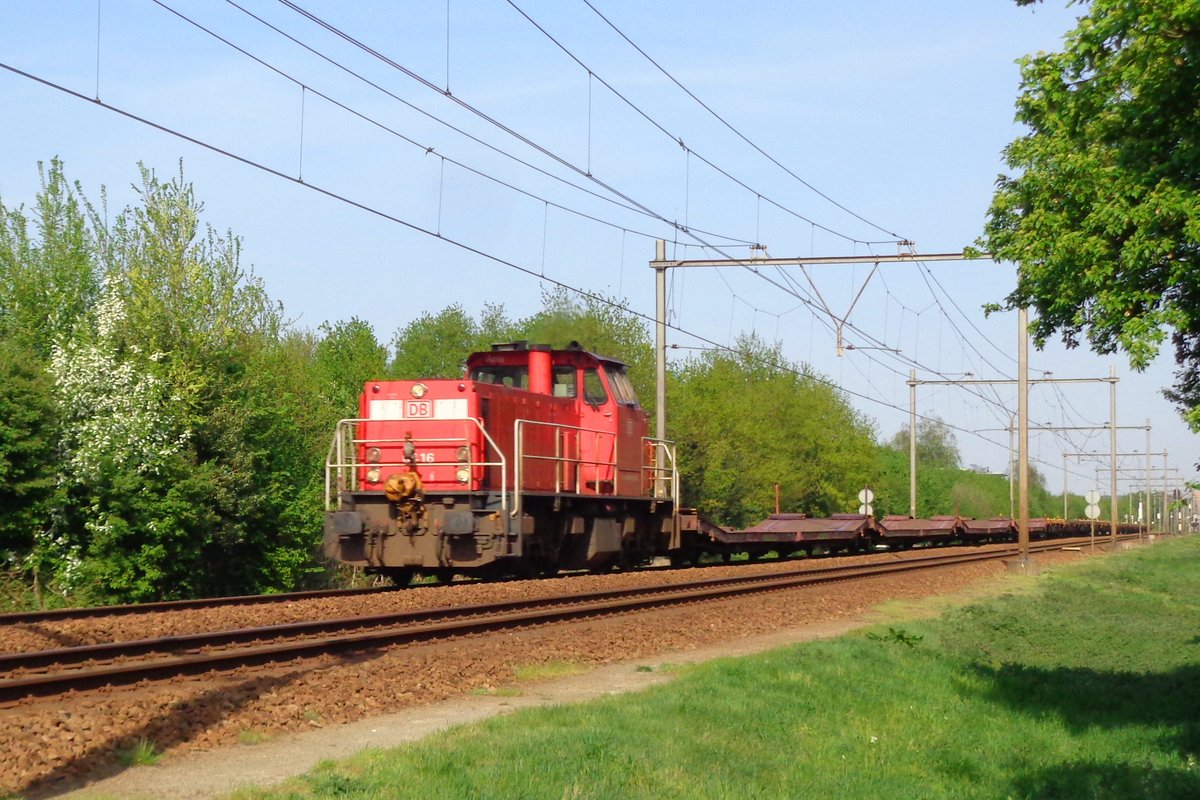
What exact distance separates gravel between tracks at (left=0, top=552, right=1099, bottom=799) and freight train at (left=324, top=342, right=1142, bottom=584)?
5.03 feet

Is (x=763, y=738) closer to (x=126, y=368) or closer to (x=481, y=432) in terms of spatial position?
(x=481, y=432)

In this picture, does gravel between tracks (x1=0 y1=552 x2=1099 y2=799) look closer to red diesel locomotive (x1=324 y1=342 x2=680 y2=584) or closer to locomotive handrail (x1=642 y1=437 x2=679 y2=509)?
red diesel locomotive (x1=324 y1=342 x2=680 y2=584)

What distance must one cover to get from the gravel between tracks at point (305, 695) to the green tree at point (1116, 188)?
517 cm

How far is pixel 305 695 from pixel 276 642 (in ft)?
9.94

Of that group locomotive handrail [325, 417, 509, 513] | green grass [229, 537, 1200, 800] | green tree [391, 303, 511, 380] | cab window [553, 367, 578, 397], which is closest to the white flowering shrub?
locomotive handrail [325, 417, 509, 513]

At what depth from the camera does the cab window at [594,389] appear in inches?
894

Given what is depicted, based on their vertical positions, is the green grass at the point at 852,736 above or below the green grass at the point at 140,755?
below

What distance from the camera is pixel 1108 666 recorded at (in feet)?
50.6

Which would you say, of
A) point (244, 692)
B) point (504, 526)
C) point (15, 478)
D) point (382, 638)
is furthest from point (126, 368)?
point (244, 692)

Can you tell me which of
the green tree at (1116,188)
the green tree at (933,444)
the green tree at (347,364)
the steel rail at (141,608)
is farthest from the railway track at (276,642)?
the green tree at (933,444)

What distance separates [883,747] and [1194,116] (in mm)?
5090

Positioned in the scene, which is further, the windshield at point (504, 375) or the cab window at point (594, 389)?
the cab window at point (594, 389)

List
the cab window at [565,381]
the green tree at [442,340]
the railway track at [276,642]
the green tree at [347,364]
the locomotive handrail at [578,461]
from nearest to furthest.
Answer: the railway track at [276,642] < the locomotive handrail at [578,461] < the cab window at [565,381] < the green tree at [347,364] < the green tree at [442,340]

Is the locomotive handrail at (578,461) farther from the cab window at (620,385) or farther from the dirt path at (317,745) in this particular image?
the dirt path at (317,745)
